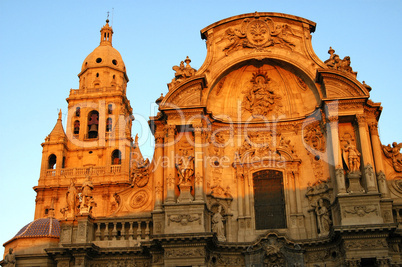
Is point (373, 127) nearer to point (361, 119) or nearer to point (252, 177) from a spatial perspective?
point (361, 119)

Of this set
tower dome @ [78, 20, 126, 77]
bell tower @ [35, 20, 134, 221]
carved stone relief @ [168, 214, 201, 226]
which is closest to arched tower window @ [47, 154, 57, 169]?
bell tower @ [35, 20, 134, 221]

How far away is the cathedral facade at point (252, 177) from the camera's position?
2020cm

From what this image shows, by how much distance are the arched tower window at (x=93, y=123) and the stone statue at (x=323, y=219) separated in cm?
2714

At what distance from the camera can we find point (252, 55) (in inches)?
942

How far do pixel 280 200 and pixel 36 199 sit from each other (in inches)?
971

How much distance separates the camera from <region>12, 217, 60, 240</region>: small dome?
2305 cm

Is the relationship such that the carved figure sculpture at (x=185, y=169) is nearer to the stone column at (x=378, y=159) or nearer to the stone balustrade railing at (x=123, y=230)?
the stone balustrade railing at (x=123, y=230)

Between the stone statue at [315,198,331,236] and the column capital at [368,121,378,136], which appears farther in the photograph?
the column capital at [368,121,378,136]

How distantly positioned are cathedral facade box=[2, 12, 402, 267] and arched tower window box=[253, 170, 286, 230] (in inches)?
1.7

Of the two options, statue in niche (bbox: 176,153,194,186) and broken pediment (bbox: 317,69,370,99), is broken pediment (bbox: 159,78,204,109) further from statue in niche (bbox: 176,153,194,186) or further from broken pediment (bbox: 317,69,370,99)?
broken pediment (bbox: 317,69,370,99)

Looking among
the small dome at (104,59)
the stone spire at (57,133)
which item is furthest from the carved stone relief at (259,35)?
the small dome at (104,59)

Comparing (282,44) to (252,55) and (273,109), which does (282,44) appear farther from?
(273,109)

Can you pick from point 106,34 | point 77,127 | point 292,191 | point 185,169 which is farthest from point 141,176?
point 106,34

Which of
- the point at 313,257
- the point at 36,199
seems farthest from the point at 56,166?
the point at 313,257
